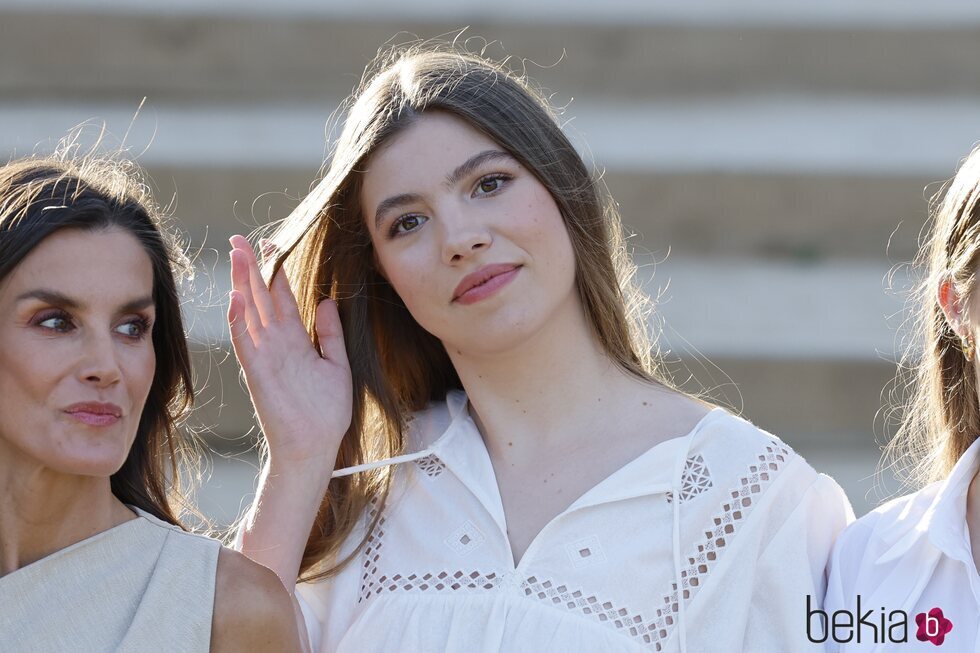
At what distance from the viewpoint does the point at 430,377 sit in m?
2.80

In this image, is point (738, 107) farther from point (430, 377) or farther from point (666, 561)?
point (666, 561)

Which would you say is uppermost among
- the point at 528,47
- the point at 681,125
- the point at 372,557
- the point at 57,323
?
the point at 528,47

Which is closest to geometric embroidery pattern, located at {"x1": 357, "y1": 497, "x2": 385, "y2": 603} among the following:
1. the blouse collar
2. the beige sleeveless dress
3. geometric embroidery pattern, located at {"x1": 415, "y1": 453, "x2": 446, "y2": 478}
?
geometric embroidery pattern, located at {"x1": 415, "y1": 453, "x2": 446, "y2": 478}

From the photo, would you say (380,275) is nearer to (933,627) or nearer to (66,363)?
A: (66,363)

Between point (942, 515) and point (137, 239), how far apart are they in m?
1.33

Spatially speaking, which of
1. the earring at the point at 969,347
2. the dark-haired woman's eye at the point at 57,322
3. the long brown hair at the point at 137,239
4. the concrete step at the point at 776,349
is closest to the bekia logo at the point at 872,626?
the earring at the point at 969,347

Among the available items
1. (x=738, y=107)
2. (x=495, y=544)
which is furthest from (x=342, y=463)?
(x=738, y=107)

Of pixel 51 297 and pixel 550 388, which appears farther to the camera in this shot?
pixel 550 388

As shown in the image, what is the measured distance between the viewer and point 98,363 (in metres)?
2.16

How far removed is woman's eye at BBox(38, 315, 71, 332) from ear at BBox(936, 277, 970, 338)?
4.50 feet

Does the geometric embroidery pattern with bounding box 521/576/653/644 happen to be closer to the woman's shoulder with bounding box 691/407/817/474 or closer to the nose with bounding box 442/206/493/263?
the woman's shoulder with bounding box 691/407/817/474

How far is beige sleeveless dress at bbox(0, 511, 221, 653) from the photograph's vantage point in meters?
2.13

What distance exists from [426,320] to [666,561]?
22.6 inches

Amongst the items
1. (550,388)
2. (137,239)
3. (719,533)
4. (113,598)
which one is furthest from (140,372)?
(719,533)
